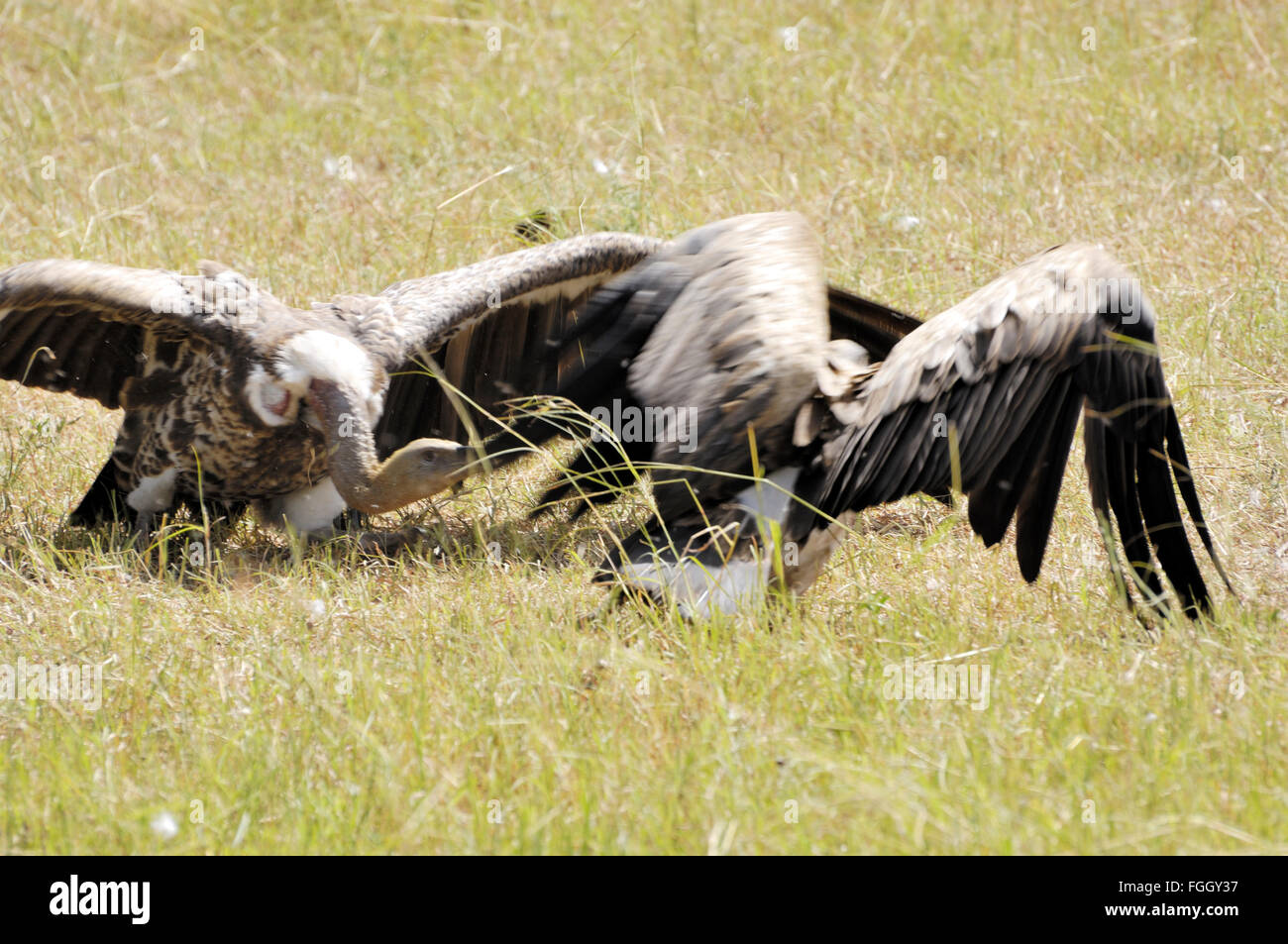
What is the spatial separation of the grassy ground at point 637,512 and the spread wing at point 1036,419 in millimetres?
291

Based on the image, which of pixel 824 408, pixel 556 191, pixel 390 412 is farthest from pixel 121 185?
pixel 824 408

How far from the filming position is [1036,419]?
371cm

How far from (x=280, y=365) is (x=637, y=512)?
132 cm

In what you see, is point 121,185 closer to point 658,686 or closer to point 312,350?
point 312,350

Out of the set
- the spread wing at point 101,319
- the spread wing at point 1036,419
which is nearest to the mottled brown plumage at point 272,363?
the spread wing at point 101,319

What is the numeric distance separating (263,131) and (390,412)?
10.8ft

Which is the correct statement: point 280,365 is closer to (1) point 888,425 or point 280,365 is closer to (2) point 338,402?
(2) point 338,402

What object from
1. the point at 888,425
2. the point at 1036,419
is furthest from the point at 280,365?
the point at 1036,419

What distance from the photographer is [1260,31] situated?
7988 mm

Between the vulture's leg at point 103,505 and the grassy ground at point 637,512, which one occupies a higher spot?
the grassy ground at point 637,512

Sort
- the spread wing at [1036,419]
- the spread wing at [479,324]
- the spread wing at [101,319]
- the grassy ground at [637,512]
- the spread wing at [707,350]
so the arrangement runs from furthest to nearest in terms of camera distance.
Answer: the spread wing at [479,324] → the spread wing at [101,319] → the spread wing at [707,350] → the spread wing at [1036,419] → the grassy ground at [637,512]

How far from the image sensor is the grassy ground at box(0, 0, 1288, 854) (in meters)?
2.91

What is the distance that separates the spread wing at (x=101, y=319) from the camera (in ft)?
14.2

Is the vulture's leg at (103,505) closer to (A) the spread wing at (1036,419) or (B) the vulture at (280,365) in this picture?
(B) the vulture at (280,365)
